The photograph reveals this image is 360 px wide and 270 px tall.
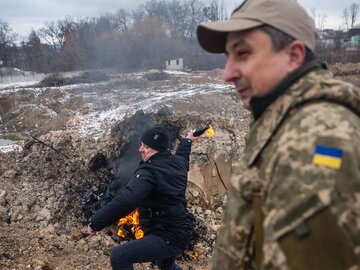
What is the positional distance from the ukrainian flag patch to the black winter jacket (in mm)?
2463

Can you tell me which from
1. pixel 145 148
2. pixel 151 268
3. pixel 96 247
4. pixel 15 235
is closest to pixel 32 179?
pixel 15 235

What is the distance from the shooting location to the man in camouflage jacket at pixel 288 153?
1050 mm

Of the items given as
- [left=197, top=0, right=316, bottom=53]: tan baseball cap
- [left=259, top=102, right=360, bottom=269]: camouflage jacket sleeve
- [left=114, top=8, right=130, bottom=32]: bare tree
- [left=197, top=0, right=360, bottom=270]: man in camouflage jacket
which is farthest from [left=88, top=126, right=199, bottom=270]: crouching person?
[left=114, top=8, right=130, bottom=32]: bare tree

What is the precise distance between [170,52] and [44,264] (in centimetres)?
4374

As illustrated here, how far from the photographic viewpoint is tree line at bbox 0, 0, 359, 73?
41312mm

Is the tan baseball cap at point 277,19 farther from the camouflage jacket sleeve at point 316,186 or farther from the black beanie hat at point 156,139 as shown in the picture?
the black beanie hat at point 156,139

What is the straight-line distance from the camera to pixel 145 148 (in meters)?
3.78

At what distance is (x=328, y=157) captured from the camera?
1057 mm

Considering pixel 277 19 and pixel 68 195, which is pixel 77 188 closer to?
pixel 68 195

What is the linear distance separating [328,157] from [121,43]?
47215 mm

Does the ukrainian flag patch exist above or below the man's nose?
below

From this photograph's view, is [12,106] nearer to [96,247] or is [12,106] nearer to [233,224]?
[96,247]

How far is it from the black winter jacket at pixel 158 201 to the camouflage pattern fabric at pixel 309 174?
2.18 metres

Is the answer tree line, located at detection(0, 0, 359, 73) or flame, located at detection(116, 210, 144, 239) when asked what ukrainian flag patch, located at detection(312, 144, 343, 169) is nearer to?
flame, located at detection(116, 210, 144, 239)
